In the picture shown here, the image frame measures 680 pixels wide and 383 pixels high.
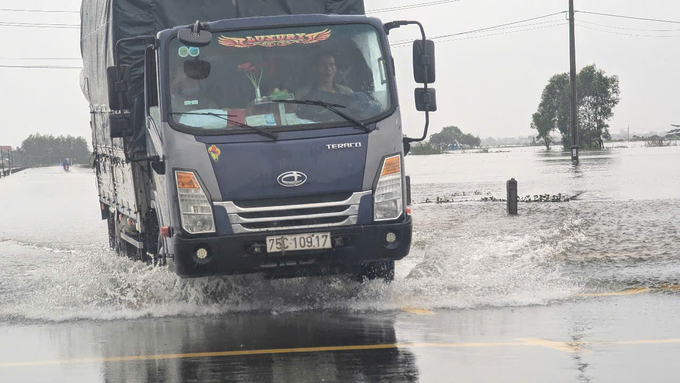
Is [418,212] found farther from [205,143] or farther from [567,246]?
[205,143]

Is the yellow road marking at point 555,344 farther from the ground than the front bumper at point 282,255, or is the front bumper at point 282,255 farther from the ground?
the front bumper at point 282,255

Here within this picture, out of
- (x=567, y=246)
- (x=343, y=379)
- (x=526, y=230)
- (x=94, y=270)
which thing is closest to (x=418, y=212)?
(x=526, y=230)

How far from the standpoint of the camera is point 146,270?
38.3ft

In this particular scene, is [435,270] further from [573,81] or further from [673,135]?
[673,135]

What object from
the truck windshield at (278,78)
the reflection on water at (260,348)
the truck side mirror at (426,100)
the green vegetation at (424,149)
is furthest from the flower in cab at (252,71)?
the green vegetation at (424,149)

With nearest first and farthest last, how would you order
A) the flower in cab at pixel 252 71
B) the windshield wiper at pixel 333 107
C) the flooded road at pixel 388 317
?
the flooded road at pixel 388 317 → the windshield wiper at pixel 333 107 → the flower in cab at pixel 252 71

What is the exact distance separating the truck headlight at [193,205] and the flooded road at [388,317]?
880mm

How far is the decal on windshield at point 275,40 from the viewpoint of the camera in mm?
9297

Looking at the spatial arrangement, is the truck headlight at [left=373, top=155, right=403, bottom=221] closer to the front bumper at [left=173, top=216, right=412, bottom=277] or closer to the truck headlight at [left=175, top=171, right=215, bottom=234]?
the front bumper at [left=173, top=216, right=412, bottom=277]

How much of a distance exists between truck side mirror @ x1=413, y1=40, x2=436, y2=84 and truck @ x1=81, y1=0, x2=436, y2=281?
0.04 feet

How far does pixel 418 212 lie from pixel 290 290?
12.8m

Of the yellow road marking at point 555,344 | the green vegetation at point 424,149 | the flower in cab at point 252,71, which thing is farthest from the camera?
the green vegetation at point 424,149

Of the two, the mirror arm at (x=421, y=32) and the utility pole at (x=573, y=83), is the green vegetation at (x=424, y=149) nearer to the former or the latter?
the utility pole at (x=573, y=83)

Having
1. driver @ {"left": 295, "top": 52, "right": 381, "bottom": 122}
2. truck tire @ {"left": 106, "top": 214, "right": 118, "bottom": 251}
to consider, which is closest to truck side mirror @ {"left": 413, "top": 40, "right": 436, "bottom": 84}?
driver @ {"left": 295, "top": 52, "right": 381, "bottom": 122}
